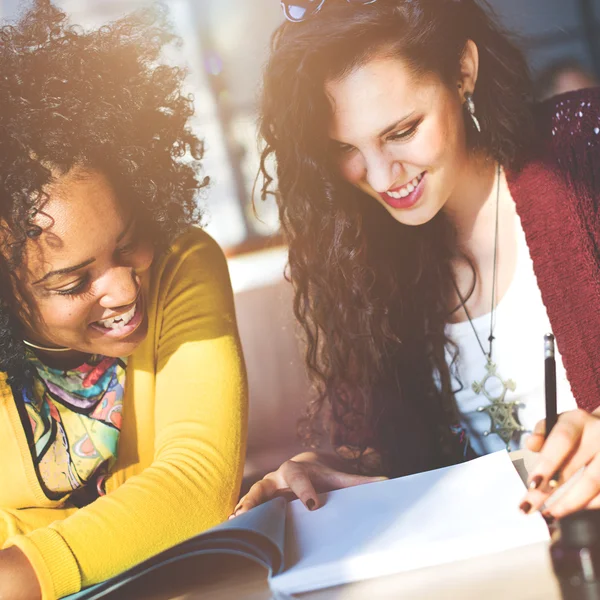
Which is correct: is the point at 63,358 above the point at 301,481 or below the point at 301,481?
above

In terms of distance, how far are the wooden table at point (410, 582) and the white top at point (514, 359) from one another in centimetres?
23

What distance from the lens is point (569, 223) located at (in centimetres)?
66

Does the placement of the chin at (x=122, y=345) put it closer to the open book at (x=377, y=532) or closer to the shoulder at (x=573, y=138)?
the open book at (x=377, y=532)

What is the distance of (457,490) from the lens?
52cm

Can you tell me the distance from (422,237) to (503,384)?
0.55 ft

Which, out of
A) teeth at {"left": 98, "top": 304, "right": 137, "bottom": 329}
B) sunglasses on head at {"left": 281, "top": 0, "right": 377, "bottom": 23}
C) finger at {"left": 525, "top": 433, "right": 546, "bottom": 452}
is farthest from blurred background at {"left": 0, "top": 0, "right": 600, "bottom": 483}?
finger at {"left": 525, "top": 433, "right": 546, "bottom": 452}

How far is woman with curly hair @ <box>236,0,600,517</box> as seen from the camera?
24.7 inches

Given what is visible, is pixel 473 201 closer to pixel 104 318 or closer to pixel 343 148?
pixel 343 148

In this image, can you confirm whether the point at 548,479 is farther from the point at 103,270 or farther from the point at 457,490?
the point at 103,270

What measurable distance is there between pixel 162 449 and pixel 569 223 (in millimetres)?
431

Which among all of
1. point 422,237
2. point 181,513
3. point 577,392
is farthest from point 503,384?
point 181,513

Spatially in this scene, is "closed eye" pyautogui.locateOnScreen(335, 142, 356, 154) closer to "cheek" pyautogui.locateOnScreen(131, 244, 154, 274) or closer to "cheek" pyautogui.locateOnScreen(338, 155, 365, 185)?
"cheek" pyautogui.locateOnScreen(338, 155, 365, 185)

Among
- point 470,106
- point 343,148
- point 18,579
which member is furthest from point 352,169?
point 18,579

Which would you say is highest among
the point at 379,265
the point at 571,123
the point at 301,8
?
the point at 301,8
